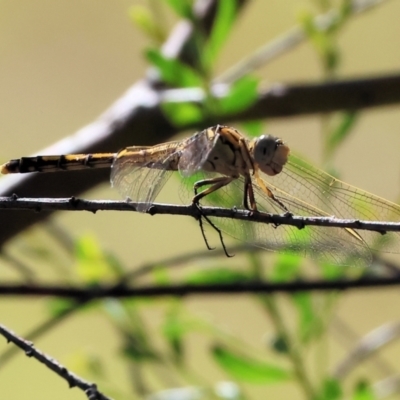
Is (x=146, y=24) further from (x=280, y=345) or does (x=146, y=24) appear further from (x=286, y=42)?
(x=280, y=345)

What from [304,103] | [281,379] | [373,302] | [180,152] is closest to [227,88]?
[304,103]

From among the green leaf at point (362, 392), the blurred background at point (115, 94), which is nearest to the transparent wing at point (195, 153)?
the green leaf at point (362, 392)

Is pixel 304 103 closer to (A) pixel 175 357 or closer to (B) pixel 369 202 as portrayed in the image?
(B) pixel 369 202

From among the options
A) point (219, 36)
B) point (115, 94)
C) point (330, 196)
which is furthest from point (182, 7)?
point (115, 94)

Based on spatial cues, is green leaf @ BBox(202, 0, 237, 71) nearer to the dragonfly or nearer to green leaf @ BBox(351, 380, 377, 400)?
the dragonfly

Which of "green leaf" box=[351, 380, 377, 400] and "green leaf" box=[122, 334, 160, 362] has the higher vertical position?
"green leaf" box=[122, 334, 160, 362]

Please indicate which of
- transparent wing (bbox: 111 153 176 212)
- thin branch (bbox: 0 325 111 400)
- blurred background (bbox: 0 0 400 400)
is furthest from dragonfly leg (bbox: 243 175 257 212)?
blurred background (bbox: 0 0 400 400)

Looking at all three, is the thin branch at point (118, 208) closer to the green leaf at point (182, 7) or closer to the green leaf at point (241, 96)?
the green leaf at point (241, 96)
